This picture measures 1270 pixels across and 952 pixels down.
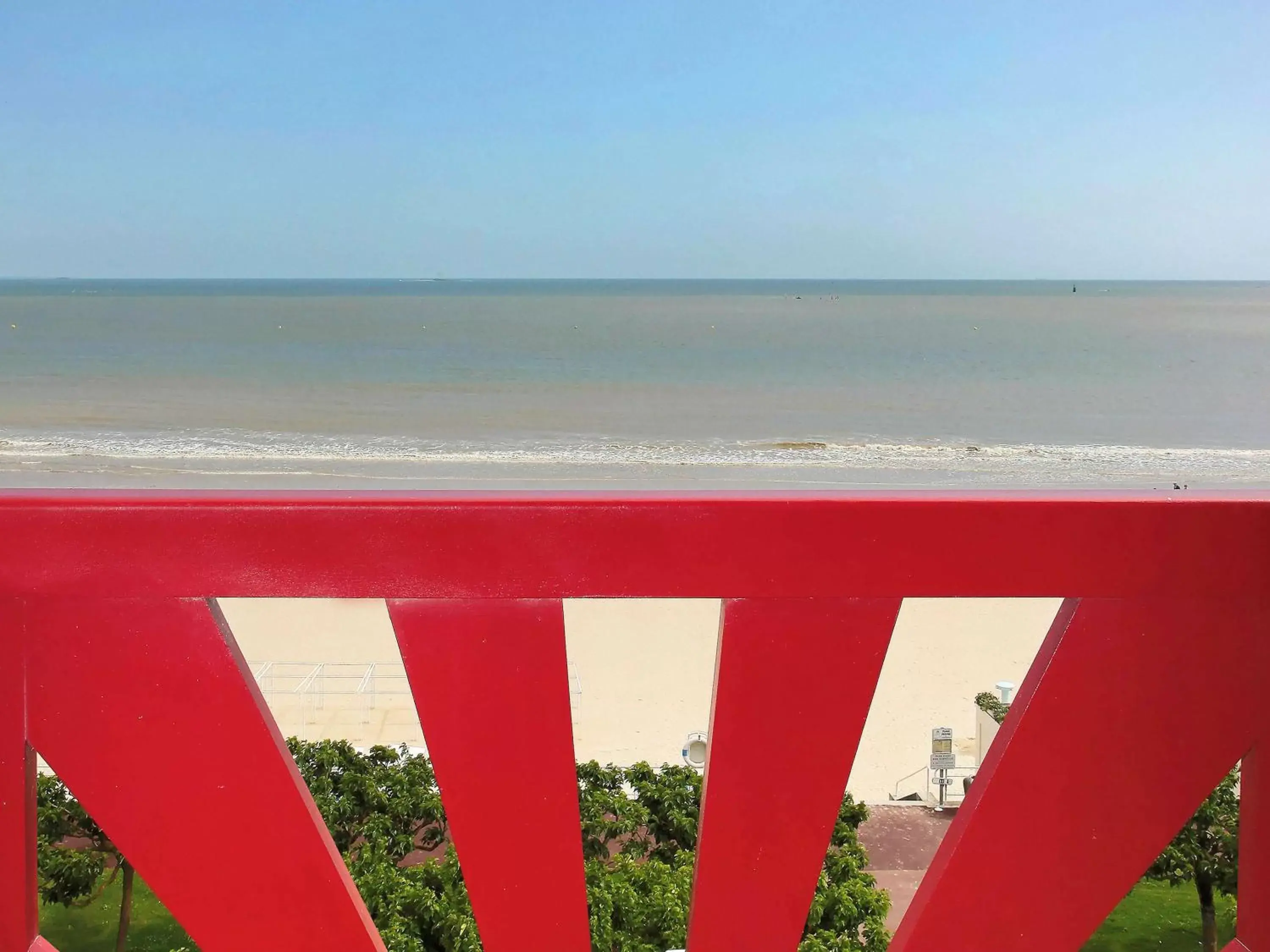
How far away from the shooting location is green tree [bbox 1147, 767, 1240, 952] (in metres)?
4.58

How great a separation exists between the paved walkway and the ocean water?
28.5 ft

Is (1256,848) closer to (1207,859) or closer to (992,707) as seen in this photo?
(1207,859)

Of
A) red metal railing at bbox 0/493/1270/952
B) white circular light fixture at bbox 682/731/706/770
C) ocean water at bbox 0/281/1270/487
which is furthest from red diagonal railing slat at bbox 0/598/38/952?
ocean water at bbox 0/281/1270/487

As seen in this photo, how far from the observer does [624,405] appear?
31.5 meters

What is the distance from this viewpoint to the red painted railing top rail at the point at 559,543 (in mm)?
1153

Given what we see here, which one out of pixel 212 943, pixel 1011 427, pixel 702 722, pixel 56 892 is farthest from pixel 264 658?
pixel 1011 427

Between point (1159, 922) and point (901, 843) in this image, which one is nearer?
point (1159, 922)

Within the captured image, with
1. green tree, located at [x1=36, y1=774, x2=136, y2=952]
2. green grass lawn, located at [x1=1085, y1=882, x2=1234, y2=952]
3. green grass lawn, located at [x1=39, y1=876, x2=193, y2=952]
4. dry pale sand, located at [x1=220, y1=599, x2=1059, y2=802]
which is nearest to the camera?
green tree, located at [x1=36, y1=774, x2=136, y2=952]

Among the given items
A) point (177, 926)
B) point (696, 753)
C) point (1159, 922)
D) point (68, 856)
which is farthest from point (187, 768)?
point (1159, 922)

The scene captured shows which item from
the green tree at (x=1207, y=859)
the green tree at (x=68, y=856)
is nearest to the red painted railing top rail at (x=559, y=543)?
the green tree at (x=68, y=856)

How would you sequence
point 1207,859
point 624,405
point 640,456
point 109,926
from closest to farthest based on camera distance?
point 1207,859, point 109,926, point 640,456, point 624,405

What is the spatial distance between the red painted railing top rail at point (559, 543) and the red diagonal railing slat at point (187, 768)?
0.19ft

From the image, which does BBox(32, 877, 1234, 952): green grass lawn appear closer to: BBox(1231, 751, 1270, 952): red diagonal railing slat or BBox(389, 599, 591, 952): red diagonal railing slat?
BBox(389, 599, 591, 952): red diagonal railing slat

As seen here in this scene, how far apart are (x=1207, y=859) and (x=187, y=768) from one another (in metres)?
4.67
